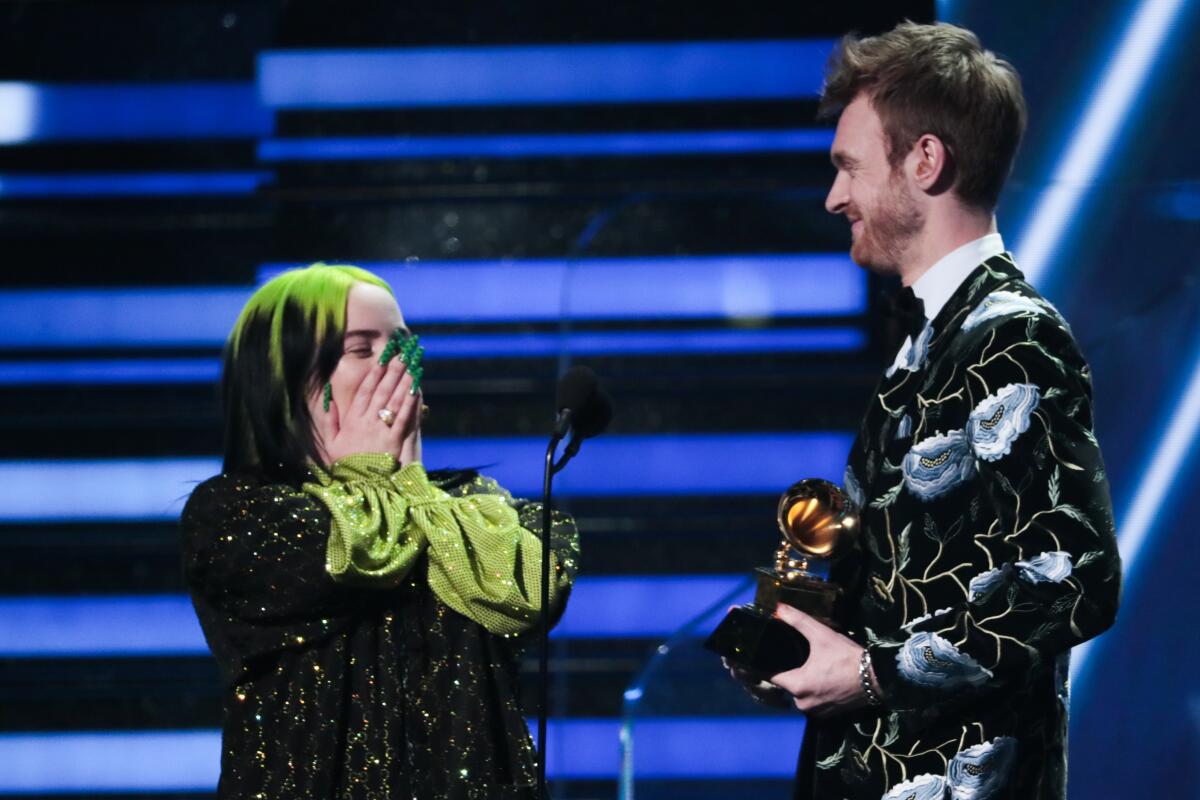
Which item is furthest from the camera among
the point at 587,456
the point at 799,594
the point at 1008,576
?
the point at 587,456

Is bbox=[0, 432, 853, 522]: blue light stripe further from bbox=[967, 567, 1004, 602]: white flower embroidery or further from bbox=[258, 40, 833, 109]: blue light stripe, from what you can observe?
bbox=[967, 567, 1004, 602]: white flower embroidery

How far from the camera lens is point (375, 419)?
7.08ft

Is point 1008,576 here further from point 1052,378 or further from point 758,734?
point 758,734

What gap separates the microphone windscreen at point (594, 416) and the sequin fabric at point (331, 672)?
305 mm

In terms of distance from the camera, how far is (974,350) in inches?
67.7

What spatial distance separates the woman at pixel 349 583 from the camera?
1.99 metres

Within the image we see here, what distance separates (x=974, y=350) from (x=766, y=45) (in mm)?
2197

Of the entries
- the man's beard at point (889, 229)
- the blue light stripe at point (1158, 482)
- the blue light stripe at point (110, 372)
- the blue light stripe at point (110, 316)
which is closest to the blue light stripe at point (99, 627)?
the blue light stripe at point (110, 372)

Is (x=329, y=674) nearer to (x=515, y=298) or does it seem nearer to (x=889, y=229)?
(x=889, y=229)

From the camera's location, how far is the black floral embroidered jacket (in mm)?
1602

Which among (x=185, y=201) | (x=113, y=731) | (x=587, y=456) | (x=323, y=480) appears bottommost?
(x=113, y=731)

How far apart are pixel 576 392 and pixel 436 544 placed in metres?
0.34

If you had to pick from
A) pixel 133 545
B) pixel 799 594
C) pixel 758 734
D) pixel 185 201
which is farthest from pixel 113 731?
pixel 799 594

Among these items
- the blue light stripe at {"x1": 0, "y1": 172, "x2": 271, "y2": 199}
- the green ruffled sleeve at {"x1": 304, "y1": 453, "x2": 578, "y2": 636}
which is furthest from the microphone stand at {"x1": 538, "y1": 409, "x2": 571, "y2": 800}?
the blue light stripe at {"x1": 0, "y1": 172, "x2": 271, "y2": 199}
